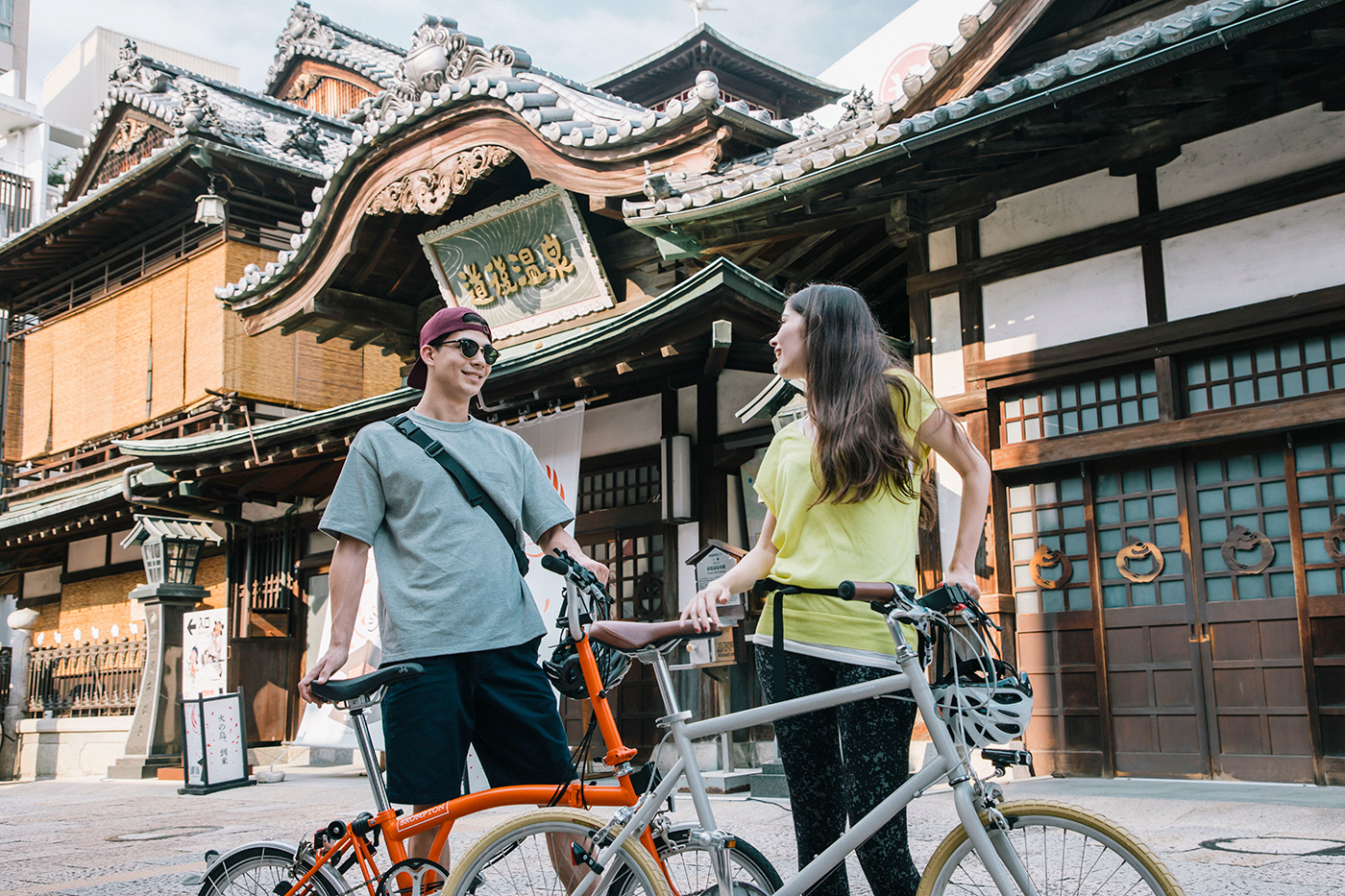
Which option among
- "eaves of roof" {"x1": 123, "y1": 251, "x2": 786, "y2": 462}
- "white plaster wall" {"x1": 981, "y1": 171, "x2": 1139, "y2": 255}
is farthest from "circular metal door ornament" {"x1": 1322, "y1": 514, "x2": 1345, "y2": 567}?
"eaves of roof" {"x1": 123, "y1": 251, "x2": 786, "y2": 462}

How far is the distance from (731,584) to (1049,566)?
5.07 meters

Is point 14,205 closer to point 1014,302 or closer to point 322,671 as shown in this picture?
point 1014,302

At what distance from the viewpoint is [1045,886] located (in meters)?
2.38

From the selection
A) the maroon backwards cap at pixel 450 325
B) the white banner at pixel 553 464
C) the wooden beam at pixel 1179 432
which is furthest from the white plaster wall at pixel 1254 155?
the maroon backwards cap at pixel 450 325

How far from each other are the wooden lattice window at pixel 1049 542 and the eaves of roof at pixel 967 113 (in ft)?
8.10

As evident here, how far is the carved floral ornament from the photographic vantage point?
10141 millimetres

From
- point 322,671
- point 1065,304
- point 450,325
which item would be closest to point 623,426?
point 1065,304

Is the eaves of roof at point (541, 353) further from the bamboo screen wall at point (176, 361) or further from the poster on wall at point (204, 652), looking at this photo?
the bamboo screen wall at point (176, 361)

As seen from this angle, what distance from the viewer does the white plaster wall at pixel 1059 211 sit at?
7180 mm

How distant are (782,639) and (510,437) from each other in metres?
1.20

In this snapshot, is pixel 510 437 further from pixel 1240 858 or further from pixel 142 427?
pixel 142 427

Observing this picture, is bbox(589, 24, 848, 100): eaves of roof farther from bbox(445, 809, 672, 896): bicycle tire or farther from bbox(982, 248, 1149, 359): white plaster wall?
bbox(445, 809, 672, 896): bicycle tire

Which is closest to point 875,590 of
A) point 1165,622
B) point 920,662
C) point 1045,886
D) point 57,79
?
point 920,662

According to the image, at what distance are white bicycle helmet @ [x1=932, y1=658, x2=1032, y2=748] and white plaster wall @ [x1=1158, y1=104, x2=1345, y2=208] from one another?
5.35 meters
